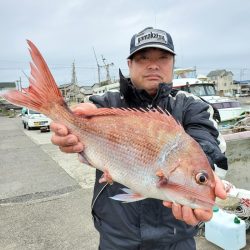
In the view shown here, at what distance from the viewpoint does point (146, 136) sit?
179 centimetres

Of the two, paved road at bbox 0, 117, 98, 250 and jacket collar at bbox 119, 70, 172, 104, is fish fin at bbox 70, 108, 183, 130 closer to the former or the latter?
jacket collar at bbox 119, 70, 172, 104

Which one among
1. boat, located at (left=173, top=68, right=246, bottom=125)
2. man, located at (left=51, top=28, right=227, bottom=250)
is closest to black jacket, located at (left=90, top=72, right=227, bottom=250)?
man, located at (left=51, top=28, right=227, bottom=250)

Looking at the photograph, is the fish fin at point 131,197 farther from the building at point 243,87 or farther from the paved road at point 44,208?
the building at point 243,87

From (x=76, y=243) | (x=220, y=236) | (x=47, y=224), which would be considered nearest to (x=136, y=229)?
(x=220, y=236)

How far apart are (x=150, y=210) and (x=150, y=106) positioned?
2.16ft

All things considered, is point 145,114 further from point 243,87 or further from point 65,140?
point 243,87

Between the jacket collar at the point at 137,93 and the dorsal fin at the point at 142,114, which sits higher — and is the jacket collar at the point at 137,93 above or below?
above

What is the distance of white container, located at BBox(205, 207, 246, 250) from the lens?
4.17 metres

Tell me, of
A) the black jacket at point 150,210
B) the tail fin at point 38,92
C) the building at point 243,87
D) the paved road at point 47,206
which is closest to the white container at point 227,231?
the paved road at point 47,206

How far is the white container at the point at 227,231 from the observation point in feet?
13.7

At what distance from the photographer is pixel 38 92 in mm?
1957

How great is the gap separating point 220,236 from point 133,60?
113 inches

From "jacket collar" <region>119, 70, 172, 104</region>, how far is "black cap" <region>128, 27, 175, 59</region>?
195 mm

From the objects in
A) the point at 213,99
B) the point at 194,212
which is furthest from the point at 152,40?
the point at 213,99
